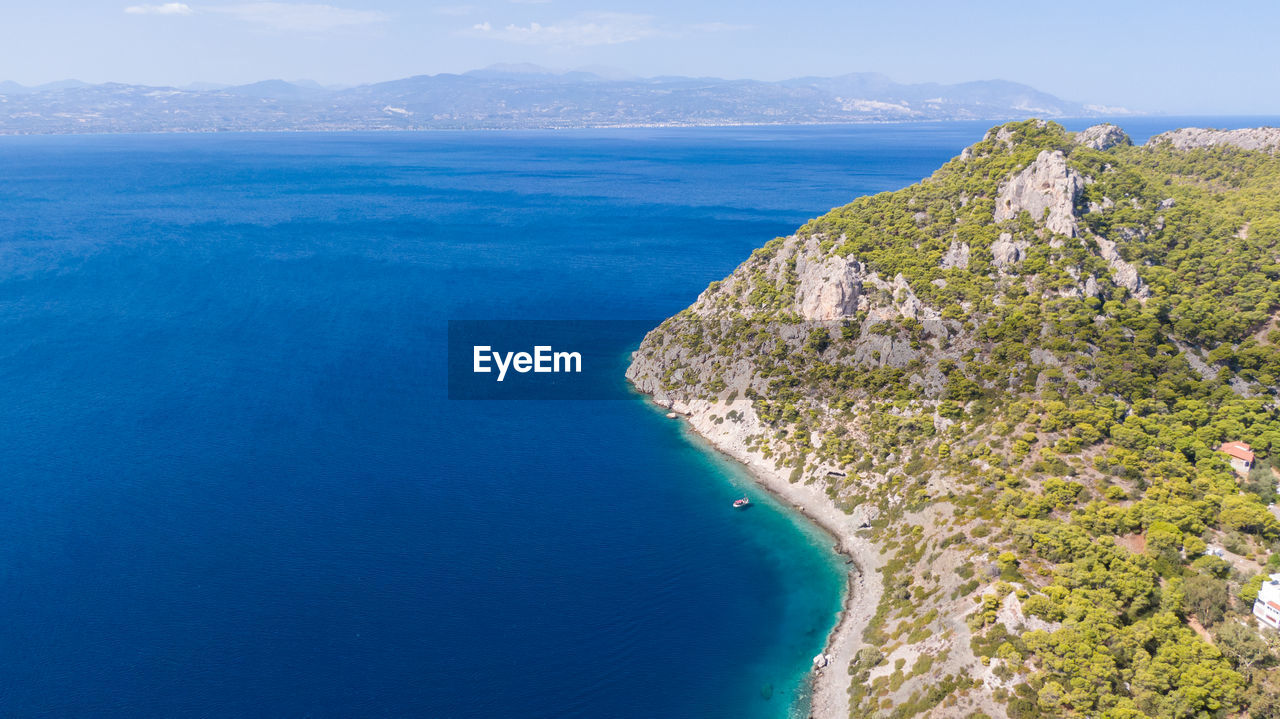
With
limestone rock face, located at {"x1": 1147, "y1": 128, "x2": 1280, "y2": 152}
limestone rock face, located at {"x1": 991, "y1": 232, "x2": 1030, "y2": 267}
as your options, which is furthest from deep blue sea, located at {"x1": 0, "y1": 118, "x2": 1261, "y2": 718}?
limestone rock face, located at {"x1": 1147, "y1": 128, "x2": 1280, "y2": 152}

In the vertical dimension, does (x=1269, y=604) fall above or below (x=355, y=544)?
above

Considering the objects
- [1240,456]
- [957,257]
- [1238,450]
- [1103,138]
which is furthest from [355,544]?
[1103,138]

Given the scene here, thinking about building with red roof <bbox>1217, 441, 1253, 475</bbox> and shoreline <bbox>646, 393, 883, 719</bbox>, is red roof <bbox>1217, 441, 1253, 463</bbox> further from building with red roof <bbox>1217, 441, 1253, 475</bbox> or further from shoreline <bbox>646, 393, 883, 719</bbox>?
shoreline <bbox>646, 393, 883, 719</bbox>

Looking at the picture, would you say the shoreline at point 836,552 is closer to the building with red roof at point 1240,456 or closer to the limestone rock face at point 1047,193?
the building with red roof at point 1240,456

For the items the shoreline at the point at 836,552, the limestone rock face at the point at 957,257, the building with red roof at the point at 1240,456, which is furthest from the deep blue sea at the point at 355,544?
the limestone rock face at the point at 957,257

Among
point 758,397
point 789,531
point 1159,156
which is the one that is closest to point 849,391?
point 758,397

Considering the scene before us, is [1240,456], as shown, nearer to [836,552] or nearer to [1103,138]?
[836,552]
